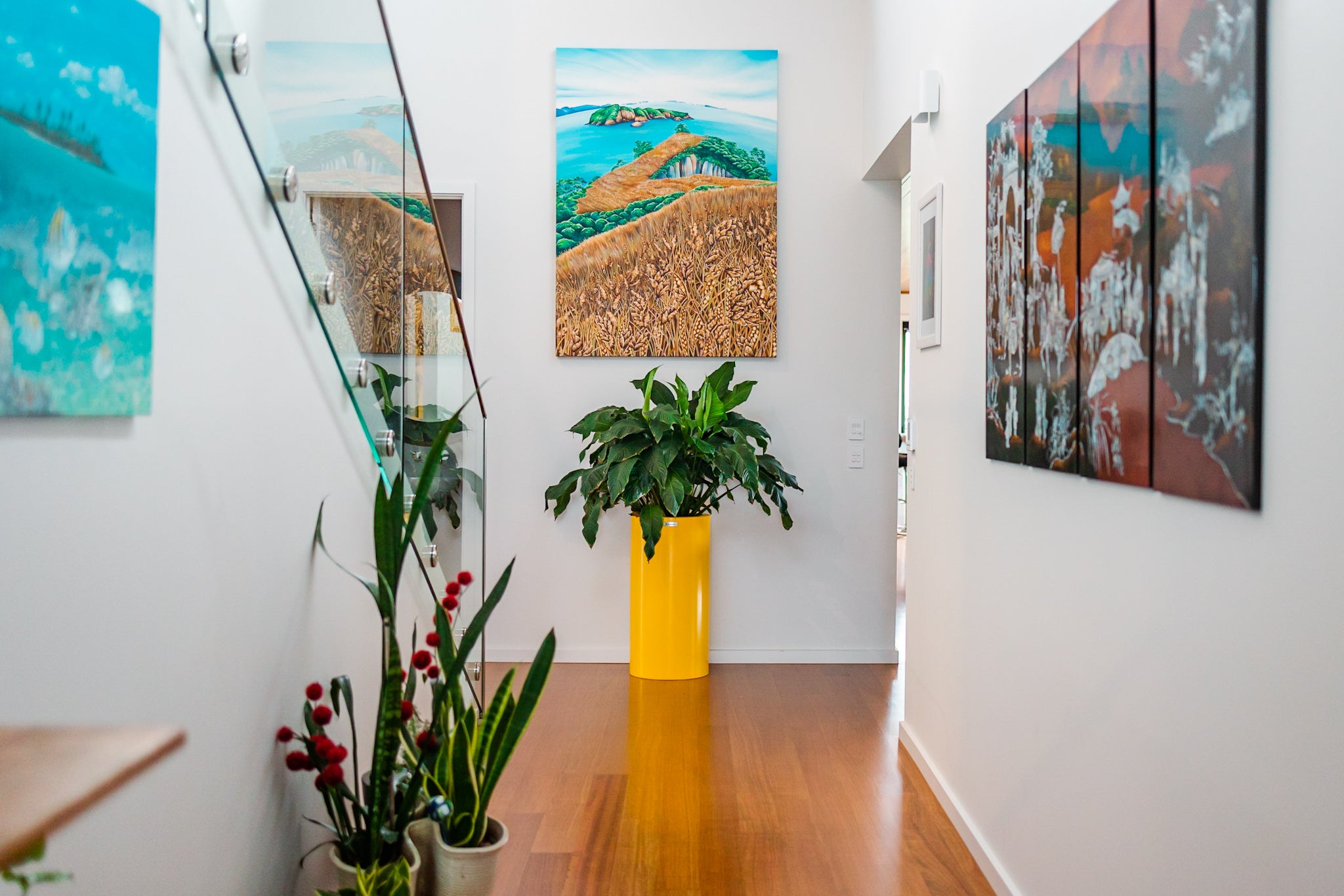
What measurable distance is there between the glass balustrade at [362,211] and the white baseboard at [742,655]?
1783 mm

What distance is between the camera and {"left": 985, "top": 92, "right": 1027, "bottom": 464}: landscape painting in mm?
2168

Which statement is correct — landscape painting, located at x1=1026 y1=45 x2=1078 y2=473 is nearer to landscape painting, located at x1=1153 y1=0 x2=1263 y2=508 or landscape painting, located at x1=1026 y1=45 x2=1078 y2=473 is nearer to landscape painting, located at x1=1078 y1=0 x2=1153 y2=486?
landscape painting, located at x1=1078 y1=0 x2=1153 y2=486

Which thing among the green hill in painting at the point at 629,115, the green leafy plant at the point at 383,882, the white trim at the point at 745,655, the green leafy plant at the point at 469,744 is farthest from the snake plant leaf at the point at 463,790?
the green hill in painting at the point at 629,115

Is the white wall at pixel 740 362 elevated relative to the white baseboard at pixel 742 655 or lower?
elevated

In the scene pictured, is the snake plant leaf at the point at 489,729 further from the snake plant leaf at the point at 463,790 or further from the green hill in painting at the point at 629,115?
the green hill in painting at the point at 629,115

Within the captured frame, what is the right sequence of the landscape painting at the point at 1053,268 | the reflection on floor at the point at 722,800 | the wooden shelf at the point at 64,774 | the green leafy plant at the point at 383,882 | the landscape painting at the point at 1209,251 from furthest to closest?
the reflection on floor at the point at 722,800 → the landscape painting at the point at 1053,268 → the green leafy plant at the point at 383,882 → the landscape painting at the point at 1209,251 → the wooden shelf at the point at 64,774

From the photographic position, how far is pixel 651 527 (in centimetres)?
383

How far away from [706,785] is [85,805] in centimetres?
245

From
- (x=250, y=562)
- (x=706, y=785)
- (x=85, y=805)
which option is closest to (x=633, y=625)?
(x=706, y=785)

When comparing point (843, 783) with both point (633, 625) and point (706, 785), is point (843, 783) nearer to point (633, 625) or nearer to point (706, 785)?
point (706, 785)

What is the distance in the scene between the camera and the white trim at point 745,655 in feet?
14.6

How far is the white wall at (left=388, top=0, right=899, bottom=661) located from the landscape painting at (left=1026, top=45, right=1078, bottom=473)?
2373mm

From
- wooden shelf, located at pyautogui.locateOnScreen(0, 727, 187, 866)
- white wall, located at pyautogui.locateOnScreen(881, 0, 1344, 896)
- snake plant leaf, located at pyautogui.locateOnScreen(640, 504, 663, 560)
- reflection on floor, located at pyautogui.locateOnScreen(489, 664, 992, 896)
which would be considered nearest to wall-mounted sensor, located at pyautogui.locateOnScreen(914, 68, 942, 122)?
white wall, located at pyautogui.locateOnScreen(881, 0, 1344, 896)

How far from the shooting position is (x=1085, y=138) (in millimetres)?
1821
